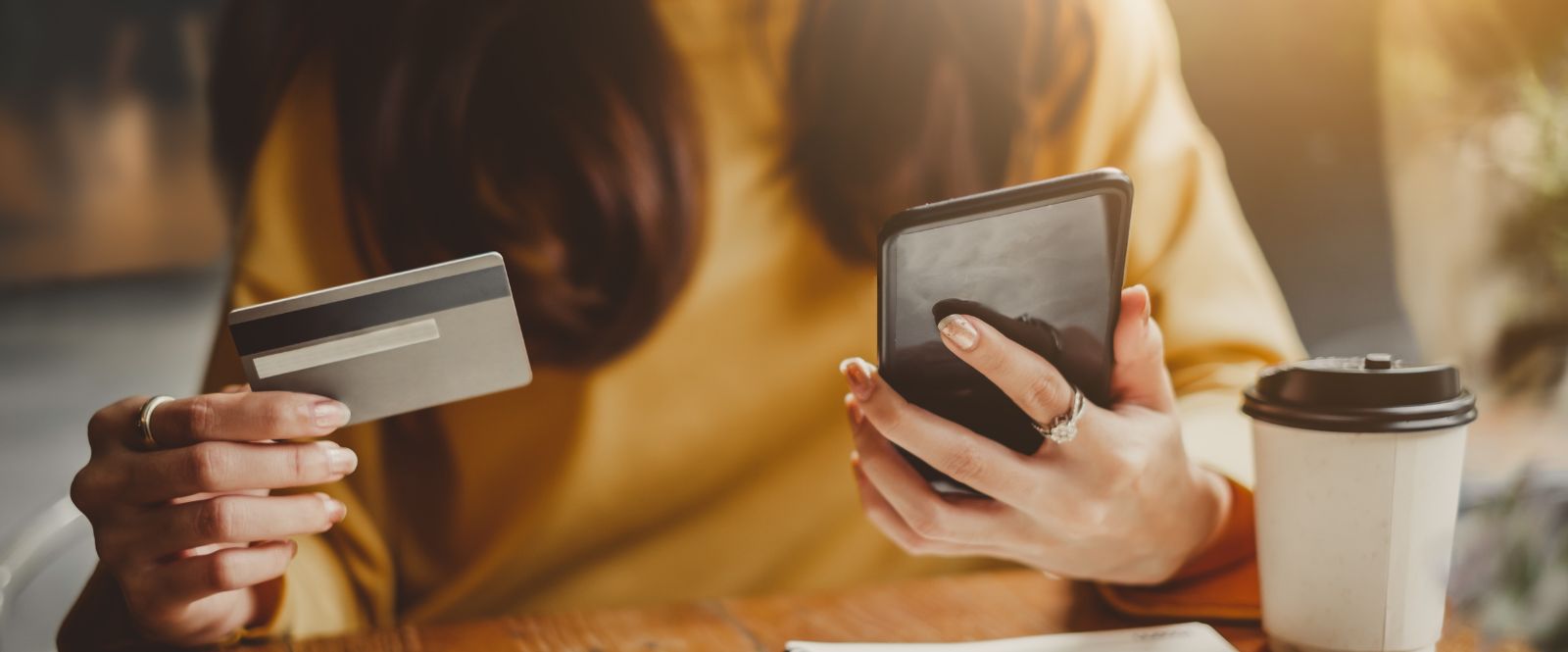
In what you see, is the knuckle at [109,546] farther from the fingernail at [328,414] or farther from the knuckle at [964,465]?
the knuckle at [964,465]

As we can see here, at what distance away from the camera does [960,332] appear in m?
0.64

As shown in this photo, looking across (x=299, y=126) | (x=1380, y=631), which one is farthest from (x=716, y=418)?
(x=1380, y=631)

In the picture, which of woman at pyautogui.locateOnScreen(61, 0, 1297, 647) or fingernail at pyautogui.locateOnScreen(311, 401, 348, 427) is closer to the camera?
fingernail at pyautogui.locateOnScreen(311, 401, 348, 427)

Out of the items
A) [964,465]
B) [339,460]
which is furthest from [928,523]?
[339,460]

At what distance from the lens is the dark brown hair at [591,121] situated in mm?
1086

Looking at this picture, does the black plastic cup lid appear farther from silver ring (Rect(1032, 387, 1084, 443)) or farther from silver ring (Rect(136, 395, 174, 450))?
silver ring (Rect(136, 395, 174, 450))

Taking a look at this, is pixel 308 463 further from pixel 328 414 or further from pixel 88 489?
pixel 88 489

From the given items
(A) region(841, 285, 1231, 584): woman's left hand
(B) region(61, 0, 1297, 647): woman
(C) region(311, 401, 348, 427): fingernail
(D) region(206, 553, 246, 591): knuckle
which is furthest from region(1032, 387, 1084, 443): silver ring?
(D) region(206, 553, 246, 591): knuckle

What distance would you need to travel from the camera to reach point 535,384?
3.73 ft

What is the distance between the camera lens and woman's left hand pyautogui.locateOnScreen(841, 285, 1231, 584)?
0.68 metres

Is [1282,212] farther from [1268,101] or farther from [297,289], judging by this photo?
[297,289]

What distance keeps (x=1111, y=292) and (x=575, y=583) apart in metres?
0.75

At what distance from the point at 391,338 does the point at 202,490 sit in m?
0.17

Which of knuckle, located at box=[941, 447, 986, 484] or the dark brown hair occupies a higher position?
the dark brown hair
